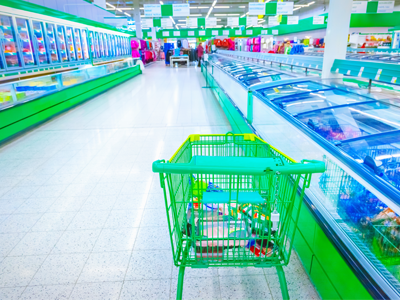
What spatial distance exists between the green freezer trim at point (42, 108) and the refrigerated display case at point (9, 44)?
1.20 metres

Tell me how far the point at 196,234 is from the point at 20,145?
15.2 ft

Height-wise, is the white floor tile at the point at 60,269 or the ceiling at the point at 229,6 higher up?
the ceiling at the point at 229,6

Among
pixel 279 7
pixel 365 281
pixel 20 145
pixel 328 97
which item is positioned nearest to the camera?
pixel 365 281

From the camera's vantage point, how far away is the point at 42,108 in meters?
6.73

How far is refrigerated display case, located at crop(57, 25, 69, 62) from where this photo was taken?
389 inches

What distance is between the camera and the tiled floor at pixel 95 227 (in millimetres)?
2029

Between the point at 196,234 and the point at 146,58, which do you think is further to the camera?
the point at 146,58

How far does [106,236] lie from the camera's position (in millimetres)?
2588

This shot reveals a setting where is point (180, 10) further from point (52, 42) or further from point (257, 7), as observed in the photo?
point (52, 42)

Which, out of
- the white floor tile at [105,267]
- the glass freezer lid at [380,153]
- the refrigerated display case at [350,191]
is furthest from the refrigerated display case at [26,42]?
the glass freezer lid at [380,153]

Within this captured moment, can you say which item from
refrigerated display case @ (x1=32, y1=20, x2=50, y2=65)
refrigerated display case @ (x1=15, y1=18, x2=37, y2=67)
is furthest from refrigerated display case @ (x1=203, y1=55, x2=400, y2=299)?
refrigerated display case @ (x1=32, y1=20, x2=50, y2=65)

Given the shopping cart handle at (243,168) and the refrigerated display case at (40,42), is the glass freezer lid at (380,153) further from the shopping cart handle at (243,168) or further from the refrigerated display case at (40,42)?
the refrigerated display case at (40,42)

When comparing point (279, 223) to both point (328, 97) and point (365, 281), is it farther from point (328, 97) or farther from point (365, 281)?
point (328, 97)

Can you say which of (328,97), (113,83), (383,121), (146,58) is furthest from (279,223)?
(146,58)
